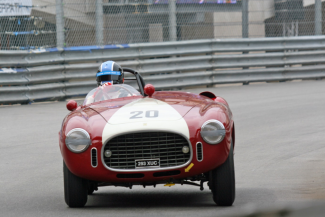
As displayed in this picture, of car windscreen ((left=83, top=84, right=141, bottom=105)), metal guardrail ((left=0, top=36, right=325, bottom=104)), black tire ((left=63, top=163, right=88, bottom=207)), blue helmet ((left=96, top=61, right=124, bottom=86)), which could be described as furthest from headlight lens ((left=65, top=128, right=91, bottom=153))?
metal guardrail ((left=0, top=36, right=325, bottom=104))

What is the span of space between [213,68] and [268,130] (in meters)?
7.04

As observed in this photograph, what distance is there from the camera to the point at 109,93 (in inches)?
215

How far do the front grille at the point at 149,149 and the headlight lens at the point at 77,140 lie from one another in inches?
7.9

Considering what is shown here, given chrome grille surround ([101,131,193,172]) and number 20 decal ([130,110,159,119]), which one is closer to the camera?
chrome grille surround ([101,131,193,172])

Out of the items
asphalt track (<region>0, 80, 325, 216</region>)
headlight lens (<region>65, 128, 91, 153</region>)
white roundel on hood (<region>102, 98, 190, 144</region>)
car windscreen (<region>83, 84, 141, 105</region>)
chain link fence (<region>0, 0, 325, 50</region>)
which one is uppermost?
chain link fence (<region>0, 0, 325, 50</region>)

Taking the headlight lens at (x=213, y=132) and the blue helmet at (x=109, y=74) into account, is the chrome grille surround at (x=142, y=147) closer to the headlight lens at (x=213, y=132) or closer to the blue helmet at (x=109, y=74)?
the headlight lens at (x=213, y=132)

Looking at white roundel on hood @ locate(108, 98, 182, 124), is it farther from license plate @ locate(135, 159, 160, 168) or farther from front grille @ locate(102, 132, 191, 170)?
license plate @ locate(135, 159, 160, 168)

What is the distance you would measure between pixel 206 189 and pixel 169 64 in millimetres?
10124

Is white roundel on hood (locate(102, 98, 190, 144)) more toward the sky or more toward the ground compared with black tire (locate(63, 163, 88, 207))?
more toward the sky

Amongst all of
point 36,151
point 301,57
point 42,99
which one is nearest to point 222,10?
point 301,57

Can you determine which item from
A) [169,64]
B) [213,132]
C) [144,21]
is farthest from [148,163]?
[169,64]

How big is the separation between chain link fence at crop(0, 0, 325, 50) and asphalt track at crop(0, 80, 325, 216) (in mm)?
2308

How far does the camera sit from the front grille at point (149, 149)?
12.7 ft

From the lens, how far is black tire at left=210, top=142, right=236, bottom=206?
3949 millimetres
